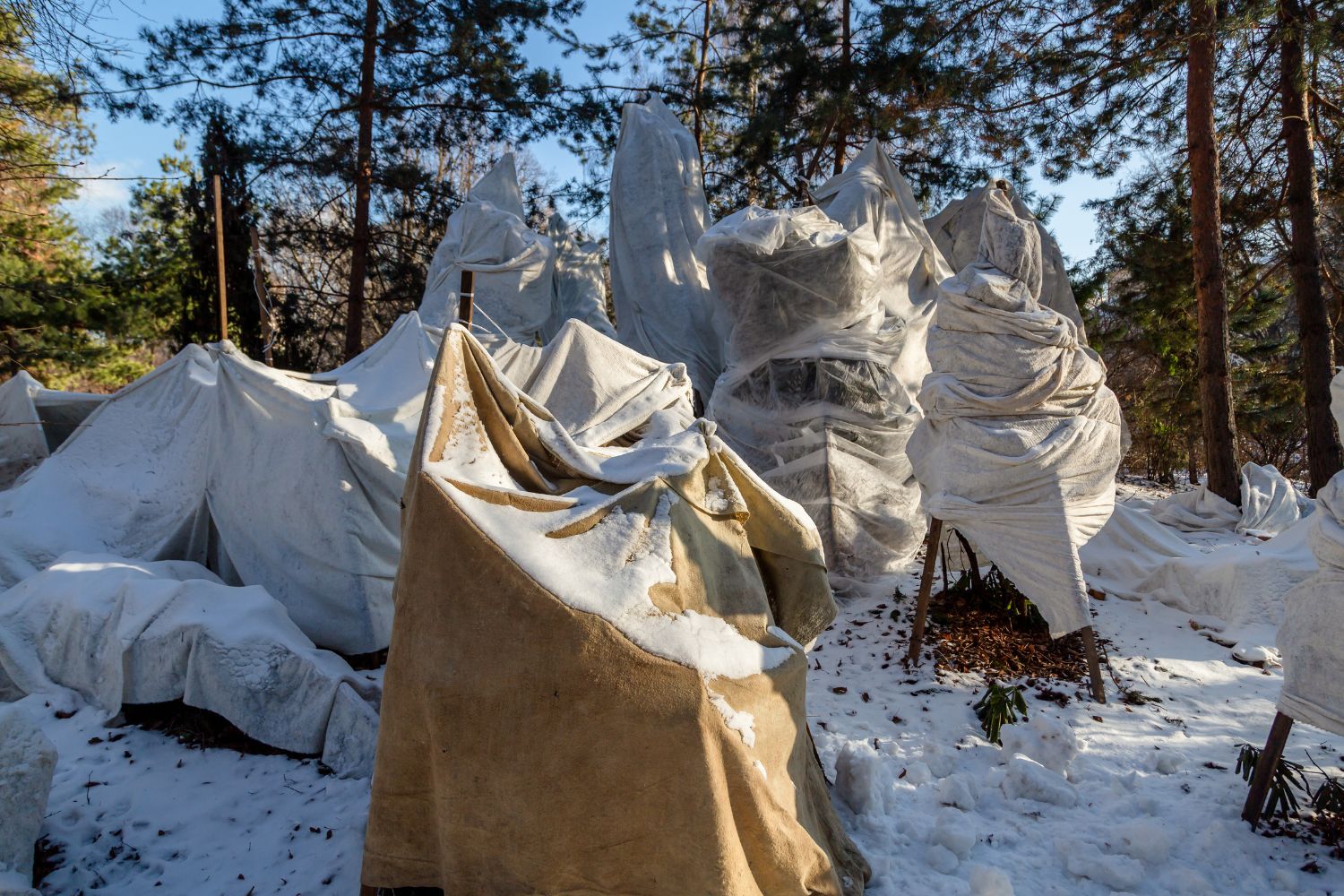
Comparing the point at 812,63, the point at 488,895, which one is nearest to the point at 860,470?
the point at 488,895

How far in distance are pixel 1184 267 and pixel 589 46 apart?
914 cm

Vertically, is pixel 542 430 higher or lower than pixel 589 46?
lower

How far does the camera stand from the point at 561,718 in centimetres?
178

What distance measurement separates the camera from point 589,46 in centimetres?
1202

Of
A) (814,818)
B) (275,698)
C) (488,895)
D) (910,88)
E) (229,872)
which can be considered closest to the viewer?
(488,895)

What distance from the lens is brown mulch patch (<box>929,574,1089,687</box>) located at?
4086 mm

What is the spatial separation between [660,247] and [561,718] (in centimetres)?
791

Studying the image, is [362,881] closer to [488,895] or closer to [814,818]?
[488,895]

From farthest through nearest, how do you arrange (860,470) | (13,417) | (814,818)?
(13,417) < (860,470) < (814,818)

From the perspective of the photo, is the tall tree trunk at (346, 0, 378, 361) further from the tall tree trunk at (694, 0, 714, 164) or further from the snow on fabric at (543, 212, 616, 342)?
the tall tree trunk at (694, 0, 714, 164)

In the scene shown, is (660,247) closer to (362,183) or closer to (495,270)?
(495,270)

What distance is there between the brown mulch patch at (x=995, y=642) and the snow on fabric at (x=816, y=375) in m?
0.84

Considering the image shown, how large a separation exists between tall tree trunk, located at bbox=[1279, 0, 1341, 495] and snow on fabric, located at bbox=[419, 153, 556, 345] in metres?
8.06

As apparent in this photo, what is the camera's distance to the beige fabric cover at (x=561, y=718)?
1.78 m
